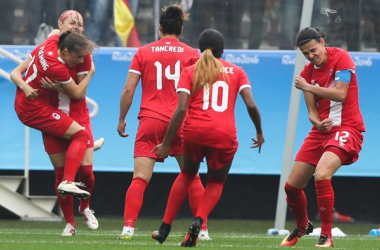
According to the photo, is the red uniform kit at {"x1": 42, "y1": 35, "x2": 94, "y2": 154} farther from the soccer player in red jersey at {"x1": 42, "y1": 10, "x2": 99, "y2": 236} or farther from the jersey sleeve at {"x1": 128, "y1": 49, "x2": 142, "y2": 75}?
the jersey sleeve at {"x1": 128, "y1": 49, "x2": 142, "y2": 75}

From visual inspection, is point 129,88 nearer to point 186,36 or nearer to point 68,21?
point 68,21

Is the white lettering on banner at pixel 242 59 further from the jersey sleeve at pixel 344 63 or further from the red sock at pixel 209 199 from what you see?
the red sock at pixel 209 199

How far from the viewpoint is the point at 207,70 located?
8977 millimetres

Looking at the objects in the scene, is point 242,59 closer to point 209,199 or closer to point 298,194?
point 298,194

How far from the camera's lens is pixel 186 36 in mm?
14977

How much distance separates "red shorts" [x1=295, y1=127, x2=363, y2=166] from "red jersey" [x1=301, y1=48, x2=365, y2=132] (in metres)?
0.08

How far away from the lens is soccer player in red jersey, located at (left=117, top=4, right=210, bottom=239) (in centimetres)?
1009

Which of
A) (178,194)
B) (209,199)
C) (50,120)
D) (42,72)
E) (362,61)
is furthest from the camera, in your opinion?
(362,61)

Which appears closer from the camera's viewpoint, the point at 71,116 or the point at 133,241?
the point at 133,241

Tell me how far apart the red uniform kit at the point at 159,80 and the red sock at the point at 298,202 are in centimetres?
107

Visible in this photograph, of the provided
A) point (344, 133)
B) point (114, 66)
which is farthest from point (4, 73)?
point (344, 133)

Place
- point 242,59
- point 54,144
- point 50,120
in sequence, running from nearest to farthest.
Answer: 1. point 50,120
2. point 54,144
3. point 242,59

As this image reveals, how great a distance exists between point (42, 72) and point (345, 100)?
111 inches

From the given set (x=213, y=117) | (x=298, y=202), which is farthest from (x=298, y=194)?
(x=213, y=117)
